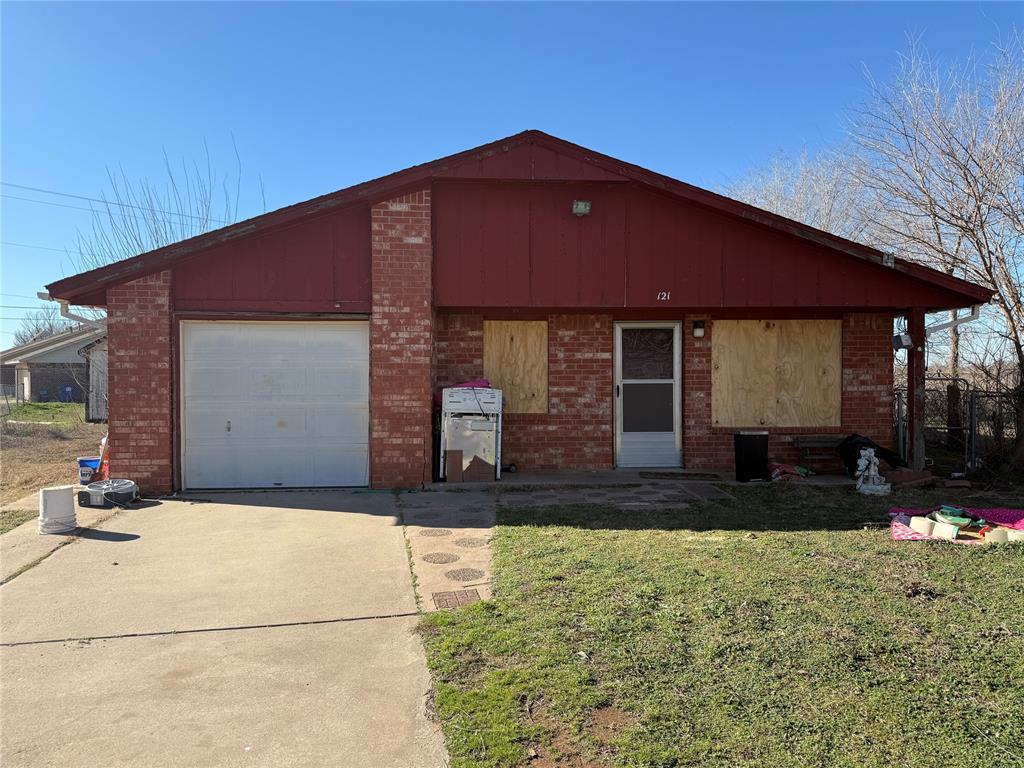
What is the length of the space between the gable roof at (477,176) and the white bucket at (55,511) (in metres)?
3.15

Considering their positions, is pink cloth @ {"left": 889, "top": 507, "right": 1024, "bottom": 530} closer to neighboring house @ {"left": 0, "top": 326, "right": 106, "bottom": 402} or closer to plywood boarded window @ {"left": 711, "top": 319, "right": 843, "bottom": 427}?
plywood boarded window @ {"left": 711, "top": 319, "right": 843, "bottom": 427}

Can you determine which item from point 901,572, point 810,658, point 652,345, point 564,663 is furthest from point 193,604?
point 652,345

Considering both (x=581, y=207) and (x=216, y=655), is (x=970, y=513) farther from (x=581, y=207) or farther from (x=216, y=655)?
(x=216, y=655)

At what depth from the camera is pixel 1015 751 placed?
2781mm

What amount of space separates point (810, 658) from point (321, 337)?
7670 millimetres

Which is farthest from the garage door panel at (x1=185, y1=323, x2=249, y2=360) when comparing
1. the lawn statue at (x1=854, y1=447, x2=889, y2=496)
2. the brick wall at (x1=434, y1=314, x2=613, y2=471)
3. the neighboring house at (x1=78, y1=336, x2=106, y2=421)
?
the neighboring house at (x1=78, y1=336, x2=106, y2=421)

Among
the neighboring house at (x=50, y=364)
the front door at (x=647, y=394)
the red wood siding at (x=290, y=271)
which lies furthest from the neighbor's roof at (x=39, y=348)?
the front door at (x=647, y=394)

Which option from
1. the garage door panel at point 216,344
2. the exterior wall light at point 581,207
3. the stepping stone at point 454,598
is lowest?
the stepping stone at point 454,598

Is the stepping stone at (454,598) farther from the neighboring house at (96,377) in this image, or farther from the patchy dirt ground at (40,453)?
the neighboring house at (96,377)

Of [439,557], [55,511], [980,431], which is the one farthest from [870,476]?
[55,511]

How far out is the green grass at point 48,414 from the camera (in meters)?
23.3

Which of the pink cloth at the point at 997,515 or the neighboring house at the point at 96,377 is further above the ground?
the neighboring house at the point at 96,377

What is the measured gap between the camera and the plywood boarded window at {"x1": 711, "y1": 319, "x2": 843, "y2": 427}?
35.4 ft

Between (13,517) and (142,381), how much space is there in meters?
2.20
